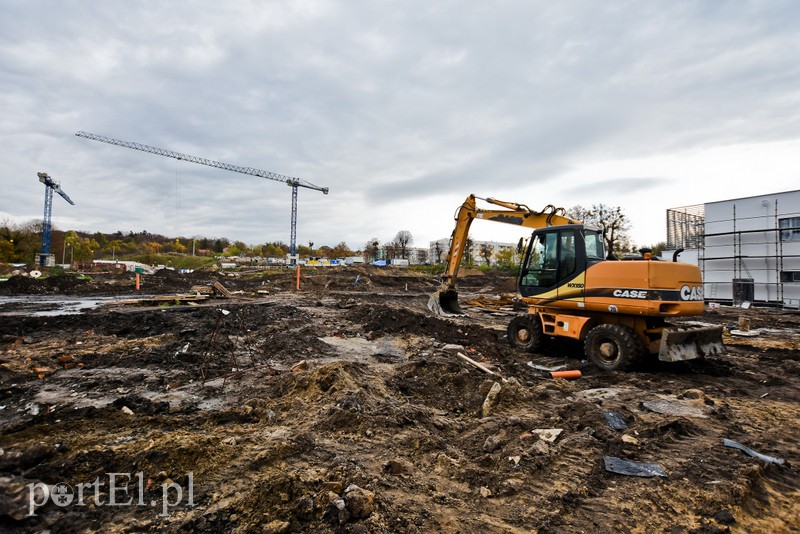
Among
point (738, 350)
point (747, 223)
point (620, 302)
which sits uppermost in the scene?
point (747, 223)

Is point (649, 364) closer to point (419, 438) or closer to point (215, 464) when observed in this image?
point (419, 438)

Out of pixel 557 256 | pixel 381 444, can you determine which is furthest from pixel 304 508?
pixel 557 256

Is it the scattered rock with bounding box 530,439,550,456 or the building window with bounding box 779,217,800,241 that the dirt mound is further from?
the building window with bounding box 779,217,800,241

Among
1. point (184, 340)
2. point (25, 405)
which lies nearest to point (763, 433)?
point (25, 405)

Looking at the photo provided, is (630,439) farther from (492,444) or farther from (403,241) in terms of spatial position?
(403,241)

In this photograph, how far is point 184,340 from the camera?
9758mm

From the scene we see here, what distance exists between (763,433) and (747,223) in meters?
26.5

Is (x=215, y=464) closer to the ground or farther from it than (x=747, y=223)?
closer to the ground

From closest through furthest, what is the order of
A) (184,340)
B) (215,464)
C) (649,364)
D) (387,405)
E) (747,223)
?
1. (215,464)
2. (387,405)
3. (649,364)
4. (184,340)
5. (747,223)

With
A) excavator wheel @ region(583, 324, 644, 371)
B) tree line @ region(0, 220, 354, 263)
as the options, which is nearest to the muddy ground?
excavator wheel @ region(583, 324, 644, 371)

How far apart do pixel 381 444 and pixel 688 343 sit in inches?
276

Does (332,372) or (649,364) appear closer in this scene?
(332,372)

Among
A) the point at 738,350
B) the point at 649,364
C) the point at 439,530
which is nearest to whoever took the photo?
the point at 439,530

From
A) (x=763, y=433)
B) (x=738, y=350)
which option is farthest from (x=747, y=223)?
(x=763, y=433)
